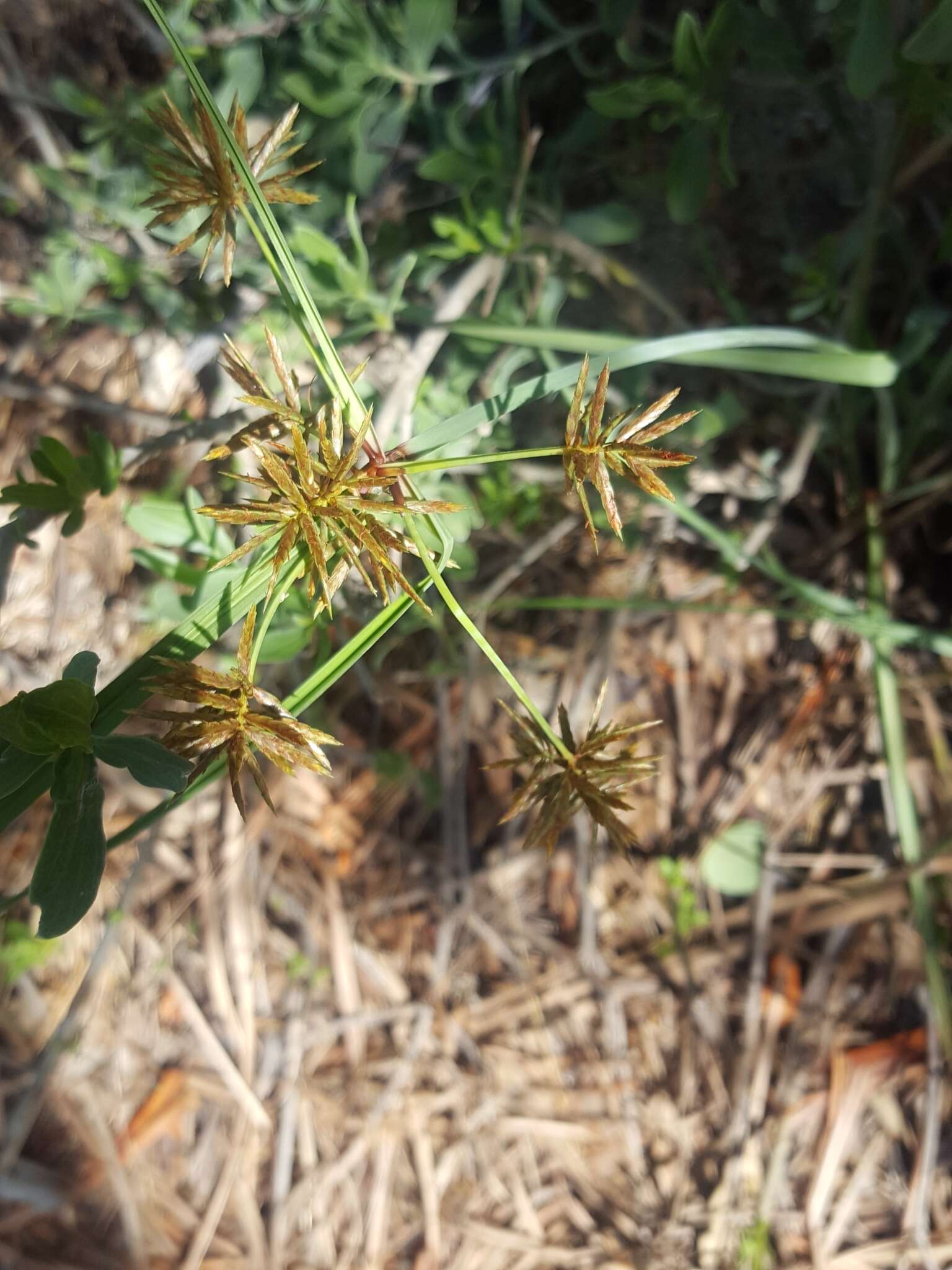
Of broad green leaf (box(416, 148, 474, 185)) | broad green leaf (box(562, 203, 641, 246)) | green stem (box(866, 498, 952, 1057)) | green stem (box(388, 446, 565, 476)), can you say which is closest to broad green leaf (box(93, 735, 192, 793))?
green stem (box(388, 446, 565, 476))

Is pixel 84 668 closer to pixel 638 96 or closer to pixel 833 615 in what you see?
pixel 638 96

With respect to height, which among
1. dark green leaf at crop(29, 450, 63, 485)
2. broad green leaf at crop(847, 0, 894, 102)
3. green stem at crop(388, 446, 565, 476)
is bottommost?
green stem at crop(388, 446, 565, 476)

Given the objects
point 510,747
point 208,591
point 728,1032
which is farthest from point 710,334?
point 728,1032

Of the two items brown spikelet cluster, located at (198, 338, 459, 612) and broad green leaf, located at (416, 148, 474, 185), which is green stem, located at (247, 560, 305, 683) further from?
broad green leaf, located at (416, 148, 474, 185)

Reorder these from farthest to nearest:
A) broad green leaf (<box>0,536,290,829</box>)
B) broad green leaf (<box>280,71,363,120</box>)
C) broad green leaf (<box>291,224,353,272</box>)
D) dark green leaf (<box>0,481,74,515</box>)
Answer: broad green leaf (<box>280,71,363,120</box>)
broad green leaf (<box>291,224,353,272</box>)
dark green leaf (<box>0,481,74,515</box>)
broad green leaf (<box>0,536,290,829</box>)

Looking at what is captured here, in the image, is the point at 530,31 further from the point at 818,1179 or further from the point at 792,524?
the point at 818,1179

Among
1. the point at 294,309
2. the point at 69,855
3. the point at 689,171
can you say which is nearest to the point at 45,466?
the point at 294,309
